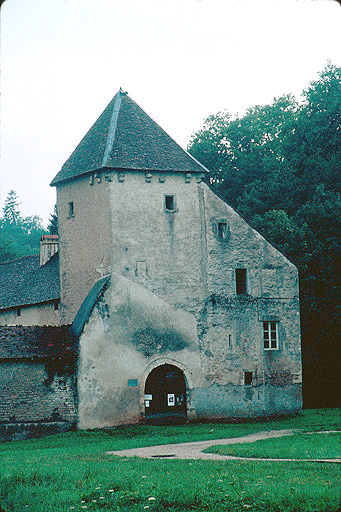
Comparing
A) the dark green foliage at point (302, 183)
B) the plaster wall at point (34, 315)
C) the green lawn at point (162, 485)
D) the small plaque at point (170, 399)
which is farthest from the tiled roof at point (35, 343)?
the dark green foliage at point (302, 183)

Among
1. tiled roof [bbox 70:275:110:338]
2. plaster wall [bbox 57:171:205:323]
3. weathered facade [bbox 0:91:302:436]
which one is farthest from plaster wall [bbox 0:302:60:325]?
tiled roof [bbox 70:275:110:338]

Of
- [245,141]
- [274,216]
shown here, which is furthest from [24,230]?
[274,216]

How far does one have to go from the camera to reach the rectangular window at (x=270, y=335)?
33031 mm

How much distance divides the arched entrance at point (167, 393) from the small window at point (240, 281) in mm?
4661

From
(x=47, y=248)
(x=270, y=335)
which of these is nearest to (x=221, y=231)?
(x=270, y=335)

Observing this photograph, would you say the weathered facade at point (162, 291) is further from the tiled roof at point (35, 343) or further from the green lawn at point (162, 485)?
the green lawn at point (162, 485)

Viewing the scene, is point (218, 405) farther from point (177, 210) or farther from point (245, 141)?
point (245, 141)

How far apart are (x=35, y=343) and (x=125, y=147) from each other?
29.7 ft

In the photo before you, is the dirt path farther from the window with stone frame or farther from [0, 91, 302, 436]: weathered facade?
the window with stone frame

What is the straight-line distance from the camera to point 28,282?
39.3 m

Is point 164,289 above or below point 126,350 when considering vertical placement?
above

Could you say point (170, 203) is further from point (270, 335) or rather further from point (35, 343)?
point (35, 343)

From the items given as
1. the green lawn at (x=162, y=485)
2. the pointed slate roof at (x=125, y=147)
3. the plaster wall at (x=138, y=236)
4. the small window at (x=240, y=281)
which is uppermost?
the pointed slate roof at (x=125, y=147)

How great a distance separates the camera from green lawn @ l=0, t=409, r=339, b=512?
38.6ft
